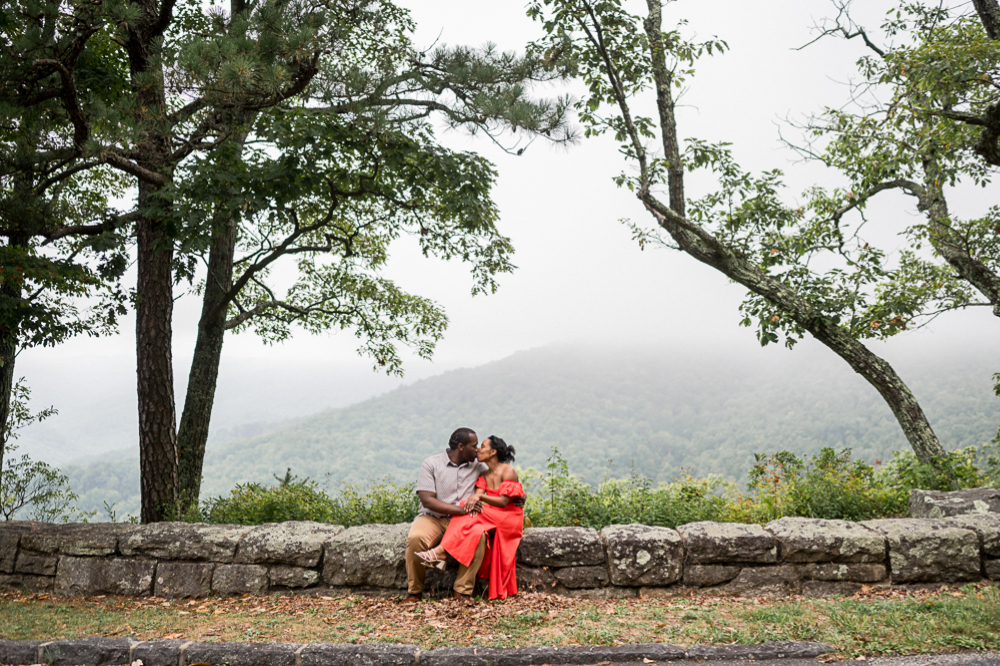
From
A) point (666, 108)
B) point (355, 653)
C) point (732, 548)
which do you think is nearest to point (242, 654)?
point (355, 653)

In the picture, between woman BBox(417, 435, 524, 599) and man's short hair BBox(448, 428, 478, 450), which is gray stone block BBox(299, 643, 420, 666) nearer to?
woman BBox(417, 435, 524, 599)

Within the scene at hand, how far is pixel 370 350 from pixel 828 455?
6889mm

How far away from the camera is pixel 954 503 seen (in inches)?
214

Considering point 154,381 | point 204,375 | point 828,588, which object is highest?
point 204,375

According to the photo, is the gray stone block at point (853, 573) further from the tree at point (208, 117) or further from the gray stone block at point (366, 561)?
the tree at point (208, 117)

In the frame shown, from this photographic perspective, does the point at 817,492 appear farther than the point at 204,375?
No

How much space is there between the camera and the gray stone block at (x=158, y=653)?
355 centimetres

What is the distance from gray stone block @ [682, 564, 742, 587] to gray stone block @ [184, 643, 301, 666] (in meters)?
2.87

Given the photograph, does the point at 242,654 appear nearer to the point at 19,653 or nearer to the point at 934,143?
the point at 19,653

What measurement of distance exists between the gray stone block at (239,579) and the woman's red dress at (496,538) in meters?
1.61

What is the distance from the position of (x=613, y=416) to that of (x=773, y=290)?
47.8m

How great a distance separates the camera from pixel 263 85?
4996mm

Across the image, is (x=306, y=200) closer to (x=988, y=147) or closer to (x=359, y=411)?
(x=988, y=147)

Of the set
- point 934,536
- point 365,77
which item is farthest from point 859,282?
point 365,77
